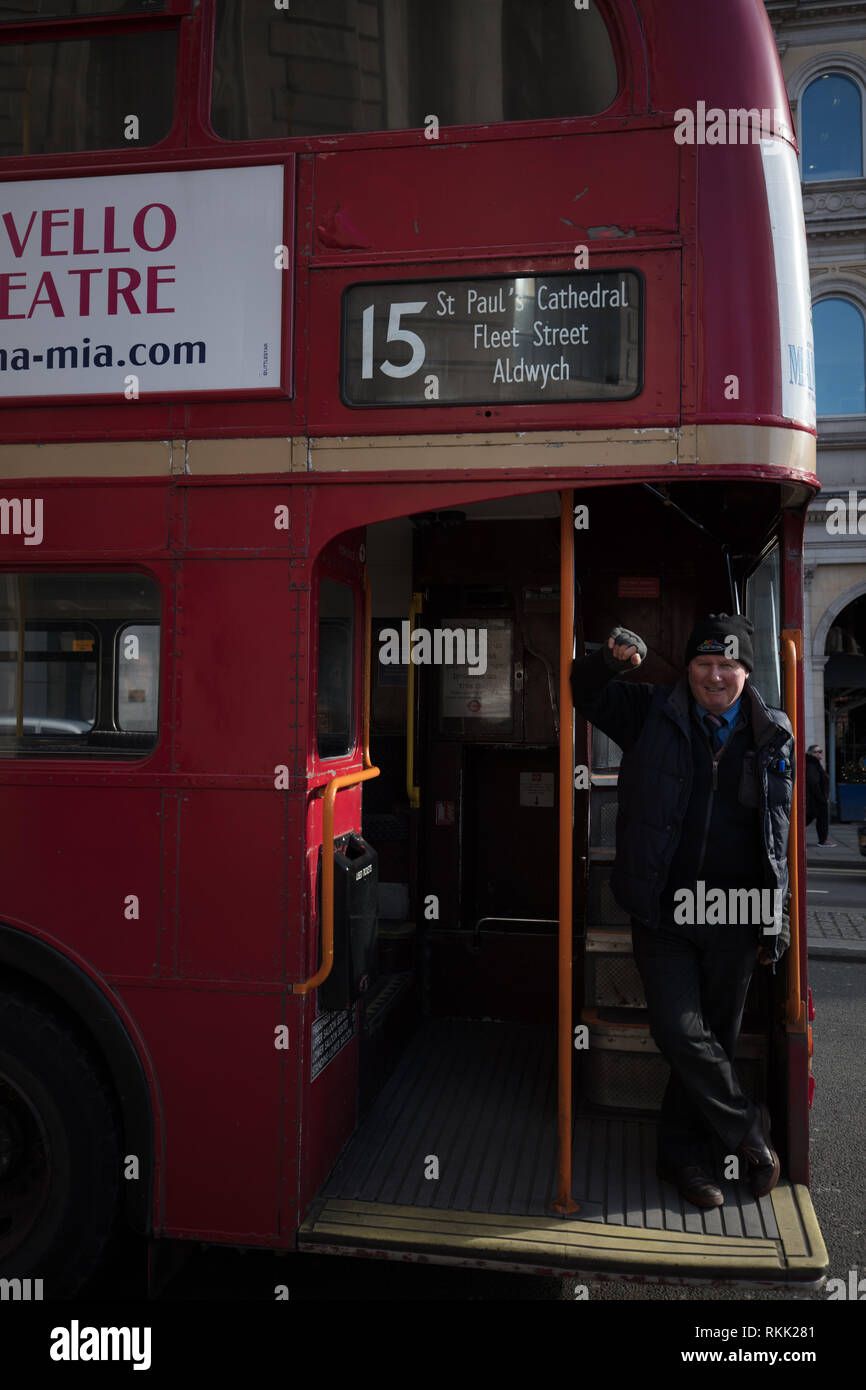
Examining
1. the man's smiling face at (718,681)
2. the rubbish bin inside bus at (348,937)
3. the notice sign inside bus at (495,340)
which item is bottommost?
the rubbish bin inside bus at (348,937)

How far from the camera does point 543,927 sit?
196 inches

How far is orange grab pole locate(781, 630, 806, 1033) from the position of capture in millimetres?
3215

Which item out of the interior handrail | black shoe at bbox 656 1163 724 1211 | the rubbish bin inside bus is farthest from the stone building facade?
the rubbish bin inside bus

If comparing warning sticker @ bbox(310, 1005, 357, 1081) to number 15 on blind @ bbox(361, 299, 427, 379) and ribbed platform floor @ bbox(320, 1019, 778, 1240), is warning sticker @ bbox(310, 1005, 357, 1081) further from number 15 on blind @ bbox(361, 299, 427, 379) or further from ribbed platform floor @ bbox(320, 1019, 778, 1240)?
number 15 on blind @ bbox(361, 299, 427, 379)

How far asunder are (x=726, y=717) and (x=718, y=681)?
0.14m

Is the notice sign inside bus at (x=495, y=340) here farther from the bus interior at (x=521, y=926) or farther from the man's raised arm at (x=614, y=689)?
the man's raised arm at (x=614, y=689)

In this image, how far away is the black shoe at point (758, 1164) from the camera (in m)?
3.17

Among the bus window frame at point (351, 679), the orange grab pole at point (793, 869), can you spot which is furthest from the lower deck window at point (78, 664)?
the orange grab pole at point (793, 869)

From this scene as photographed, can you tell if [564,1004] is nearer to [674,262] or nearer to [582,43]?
[674,262]

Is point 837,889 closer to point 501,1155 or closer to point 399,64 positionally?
point 501,1155

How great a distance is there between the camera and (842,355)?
A: 17750mm

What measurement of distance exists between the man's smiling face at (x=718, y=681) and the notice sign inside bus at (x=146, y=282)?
1709 millimetres

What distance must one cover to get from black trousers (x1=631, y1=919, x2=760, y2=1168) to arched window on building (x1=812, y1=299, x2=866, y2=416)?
16808mm
